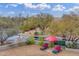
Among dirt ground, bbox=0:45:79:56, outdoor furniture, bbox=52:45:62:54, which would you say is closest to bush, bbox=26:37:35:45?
dirt ground, bbox=0:45:79:56

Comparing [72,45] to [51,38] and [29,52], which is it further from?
[29,52]

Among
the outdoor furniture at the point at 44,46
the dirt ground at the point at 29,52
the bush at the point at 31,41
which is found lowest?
the dirt ground at the point at 29,52

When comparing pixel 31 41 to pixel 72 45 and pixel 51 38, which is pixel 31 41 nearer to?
pixel 51 38

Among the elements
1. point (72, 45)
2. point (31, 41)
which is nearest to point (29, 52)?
point (31, 41)

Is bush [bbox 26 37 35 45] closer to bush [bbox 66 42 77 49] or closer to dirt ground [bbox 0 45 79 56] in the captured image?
dirt ground [bbox 0 45 79 56]

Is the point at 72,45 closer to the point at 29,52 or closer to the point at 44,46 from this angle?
the point at 44,46

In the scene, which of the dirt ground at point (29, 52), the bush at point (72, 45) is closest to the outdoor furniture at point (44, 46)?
the dirt ground at point (29, 52)

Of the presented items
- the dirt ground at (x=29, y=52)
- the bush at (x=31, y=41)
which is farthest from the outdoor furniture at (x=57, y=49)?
the bush at (x=31, y=41)

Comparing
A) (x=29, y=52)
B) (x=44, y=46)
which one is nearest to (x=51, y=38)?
(x=44, y=46)

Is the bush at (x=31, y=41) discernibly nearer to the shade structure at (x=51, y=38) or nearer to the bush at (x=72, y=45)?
the shade structure at (x=51, y=38)

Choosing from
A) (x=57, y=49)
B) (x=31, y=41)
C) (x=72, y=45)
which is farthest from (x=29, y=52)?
(x=72, y=45)

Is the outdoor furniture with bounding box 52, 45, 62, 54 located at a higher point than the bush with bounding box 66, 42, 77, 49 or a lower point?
lower

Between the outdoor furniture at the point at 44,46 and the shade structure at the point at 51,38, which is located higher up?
the shade structure at the point at 51,38

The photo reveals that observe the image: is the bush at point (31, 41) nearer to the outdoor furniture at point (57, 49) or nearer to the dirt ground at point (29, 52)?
the dirt ground at point (29, 52)
